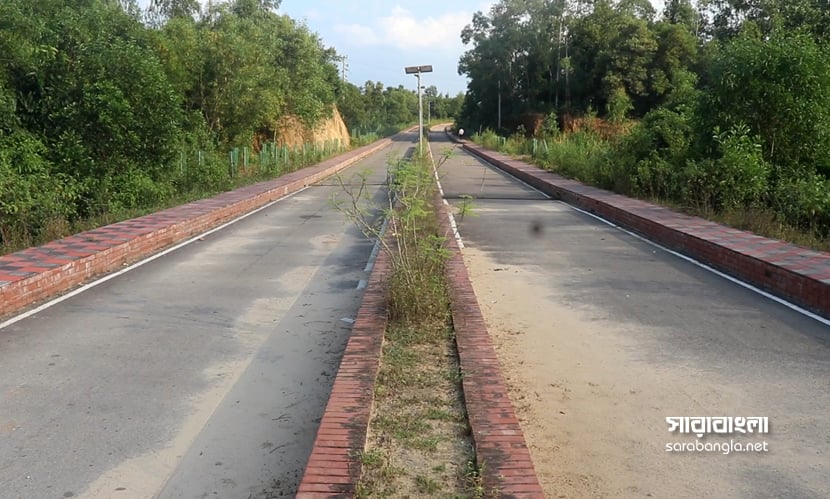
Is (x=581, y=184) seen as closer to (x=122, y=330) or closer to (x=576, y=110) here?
(x=122, y=330)

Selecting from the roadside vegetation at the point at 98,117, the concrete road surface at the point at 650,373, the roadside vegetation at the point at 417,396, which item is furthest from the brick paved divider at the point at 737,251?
the roadside vegetation at the point at 98,117

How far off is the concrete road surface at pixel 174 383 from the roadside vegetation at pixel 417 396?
18.8 inches

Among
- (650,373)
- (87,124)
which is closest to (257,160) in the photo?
(87,124)

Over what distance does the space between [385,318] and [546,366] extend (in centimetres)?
136

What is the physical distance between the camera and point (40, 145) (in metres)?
14.1

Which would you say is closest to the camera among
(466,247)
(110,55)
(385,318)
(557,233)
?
(385,318)

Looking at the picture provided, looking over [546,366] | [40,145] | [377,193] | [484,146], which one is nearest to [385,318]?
[546,366]

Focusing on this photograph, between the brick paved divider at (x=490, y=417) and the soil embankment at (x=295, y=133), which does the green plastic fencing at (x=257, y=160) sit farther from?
the brick paved divider at (x=490, y=417)

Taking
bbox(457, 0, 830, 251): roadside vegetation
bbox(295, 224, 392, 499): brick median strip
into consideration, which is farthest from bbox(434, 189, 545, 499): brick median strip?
bbox(457, 0, 830, 251): roadside vegetation

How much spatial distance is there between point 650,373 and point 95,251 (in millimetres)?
6813

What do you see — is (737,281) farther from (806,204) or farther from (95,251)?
(95,251)

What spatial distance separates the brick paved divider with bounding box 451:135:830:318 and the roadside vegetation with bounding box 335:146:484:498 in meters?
3.62

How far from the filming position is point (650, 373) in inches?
208

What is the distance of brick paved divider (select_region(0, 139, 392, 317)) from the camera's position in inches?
293
